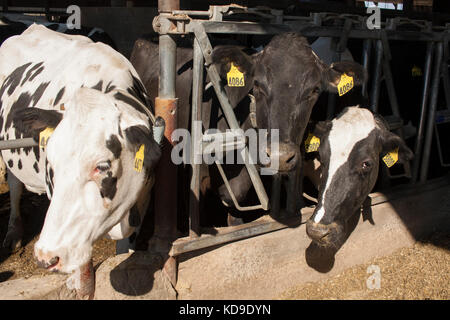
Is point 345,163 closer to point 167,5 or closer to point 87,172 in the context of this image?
point 167,5

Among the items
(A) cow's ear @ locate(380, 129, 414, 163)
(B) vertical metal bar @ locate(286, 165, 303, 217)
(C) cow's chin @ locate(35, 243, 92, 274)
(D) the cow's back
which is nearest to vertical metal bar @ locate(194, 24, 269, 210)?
(B) vertical metal bar @ locate(286, 165, 303, 217)

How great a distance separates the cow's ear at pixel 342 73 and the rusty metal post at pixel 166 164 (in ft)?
4.08

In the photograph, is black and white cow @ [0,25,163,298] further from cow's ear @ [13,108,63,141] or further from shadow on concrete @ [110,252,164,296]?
shadow on concrete @ [110,252,164,296]

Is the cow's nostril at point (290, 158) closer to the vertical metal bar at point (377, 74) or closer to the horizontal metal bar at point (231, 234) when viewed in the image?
the horizontal metal bar at point (231, 234)

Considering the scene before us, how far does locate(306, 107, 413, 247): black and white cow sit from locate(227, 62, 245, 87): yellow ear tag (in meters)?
0.67

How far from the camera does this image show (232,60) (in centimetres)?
361

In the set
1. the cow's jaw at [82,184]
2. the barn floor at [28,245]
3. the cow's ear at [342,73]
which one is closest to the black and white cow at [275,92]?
the cow's ear at [342,73]

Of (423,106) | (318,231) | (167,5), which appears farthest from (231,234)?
(423,106)

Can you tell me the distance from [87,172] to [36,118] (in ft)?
1.64

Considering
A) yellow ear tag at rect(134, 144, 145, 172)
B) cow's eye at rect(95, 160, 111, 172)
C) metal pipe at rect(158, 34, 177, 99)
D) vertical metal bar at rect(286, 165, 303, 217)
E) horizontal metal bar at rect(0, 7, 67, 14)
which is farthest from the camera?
horizontal metal bar at rect(0, 7, 67, 14)

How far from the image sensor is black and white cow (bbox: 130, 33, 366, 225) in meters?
3.40

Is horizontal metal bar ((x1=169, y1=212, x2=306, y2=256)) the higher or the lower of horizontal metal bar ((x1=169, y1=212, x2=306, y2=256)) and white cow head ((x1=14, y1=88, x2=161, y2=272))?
the lower

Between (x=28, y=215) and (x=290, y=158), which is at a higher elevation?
(x=290, y=158)

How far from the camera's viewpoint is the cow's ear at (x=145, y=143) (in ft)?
8.64
